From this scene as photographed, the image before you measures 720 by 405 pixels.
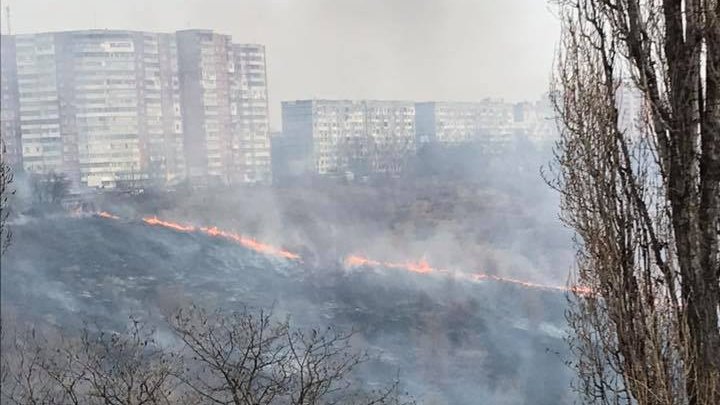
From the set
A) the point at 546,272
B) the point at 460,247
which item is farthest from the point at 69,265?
the point at 546,272

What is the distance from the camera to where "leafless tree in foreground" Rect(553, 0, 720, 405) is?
14.2ft

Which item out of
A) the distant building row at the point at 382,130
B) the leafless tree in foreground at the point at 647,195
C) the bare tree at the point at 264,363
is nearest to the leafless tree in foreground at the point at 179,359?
the bare tree at the point at 264,363

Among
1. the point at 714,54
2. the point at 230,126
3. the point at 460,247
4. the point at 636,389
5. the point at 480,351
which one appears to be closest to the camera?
the point at 714,54

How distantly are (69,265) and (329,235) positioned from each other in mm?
6636

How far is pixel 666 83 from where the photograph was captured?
14.7 feet

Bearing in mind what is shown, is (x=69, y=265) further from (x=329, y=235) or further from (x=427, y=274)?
(x=427, y=274)

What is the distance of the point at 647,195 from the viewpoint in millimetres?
4840

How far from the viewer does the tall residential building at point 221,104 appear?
65.6ft

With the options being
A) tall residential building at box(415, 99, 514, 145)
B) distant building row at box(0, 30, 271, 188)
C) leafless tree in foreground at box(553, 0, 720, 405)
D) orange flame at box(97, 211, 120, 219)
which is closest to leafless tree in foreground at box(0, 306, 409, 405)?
leafless tree in foreground at box(553, 0, 720, 405)

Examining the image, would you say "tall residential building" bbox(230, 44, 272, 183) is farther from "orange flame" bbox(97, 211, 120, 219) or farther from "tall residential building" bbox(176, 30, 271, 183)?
"orange flame" bbox(97, 211, 120, 219)

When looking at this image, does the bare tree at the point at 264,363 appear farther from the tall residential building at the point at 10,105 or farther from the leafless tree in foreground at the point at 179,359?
the tall residential building at the point at 10,105

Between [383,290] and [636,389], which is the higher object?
[636,389]

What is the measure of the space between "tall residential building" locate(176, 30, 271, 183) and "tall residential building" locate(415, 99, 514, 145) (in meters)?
3.80

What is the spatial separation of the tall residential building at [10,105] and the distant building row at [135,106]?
0.02 m
